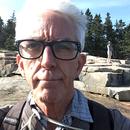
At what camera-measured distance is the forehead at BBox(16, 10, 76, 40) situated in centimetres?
230

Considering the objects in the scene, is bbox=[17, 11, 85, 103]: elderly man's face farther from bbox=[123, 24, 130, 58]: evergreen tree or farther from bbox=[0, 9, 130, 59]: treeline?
bbox=[123, 24, 130, 58]: evergreen tree

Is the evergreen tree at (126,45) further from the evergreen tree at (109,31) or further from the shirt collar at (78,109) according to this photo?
the shirt collar at (78,109)

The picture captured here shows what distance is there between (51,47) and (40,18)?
21 centimetres

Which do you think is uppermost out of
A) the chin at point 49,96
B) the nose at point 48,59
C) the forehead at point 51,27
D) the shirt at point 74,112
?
the forehead at point 51,27

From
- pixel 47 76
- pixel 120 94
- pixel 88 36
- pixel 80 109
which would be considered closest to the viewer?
pixel 47 76

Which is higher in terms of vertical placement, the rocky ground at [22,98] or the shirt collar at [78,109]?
the shirt collar at [78,109]

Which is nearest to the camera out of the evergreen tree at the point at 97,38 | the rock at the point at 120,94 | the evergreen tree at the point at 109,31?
the rock at the point at 120,94

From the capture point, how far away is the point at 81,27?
94.4 inches

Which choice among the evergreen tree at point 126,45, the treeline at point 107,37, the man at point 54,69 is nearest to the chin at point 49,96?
the man at point 54,69

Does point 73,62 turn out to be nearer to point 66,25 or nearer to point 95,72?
point 66,25

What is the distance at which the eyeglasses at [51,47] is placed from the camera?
2.25 metres

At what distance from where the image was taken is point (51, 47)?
224 centimetres

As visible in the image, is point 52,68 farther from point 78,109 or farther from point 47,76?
point 78,109

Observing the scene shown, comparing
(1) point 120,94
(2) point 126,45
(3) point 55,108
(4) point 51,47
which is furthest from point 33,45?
(2) point 126,45
